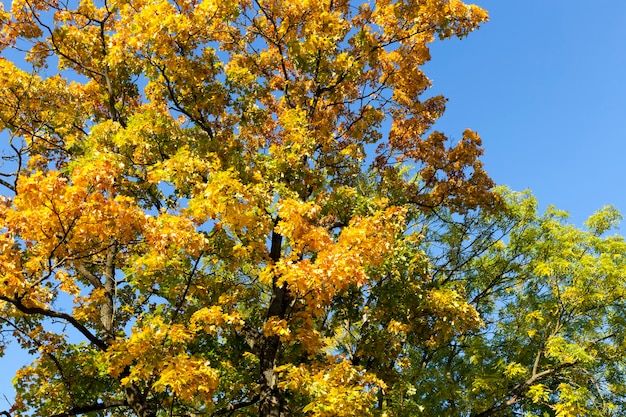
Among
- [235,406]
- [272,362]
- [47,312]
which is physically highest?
[47,312]

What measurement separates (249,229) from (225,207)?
4.07 feet

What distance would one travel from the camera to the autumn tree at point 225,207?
22.1 feet

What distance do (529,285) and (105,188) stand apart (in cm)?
1280

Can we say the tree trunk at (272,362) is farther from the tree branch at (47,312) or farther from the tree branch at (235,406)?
the tree branch at (47,312)

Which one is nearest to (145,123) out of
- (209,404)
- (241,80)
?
(241,80)

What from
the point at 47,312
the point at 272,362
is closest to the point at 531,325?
the point at 272,362

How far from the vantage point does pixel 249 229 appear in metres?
8.32

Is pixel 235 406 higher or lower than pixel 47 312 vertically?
lower

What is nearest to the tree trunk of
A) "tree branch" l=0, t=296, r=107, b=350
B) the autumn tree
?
the autumn tree

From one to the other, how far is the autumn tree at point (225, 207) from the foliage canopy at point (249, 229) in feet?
0.14

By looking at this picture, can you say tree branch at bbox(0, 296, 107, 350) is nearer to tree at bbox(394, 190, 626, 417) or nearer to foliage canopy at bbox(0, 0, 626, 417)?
foliage canopy at bbox(0, 0, 626, 417)

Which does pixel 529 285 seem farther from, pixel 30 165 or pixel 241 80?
pixel 30 165

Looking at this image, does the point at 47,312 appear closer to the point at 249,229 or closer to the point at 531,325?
the point at 249,229

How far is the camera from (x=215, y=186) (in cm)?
709
